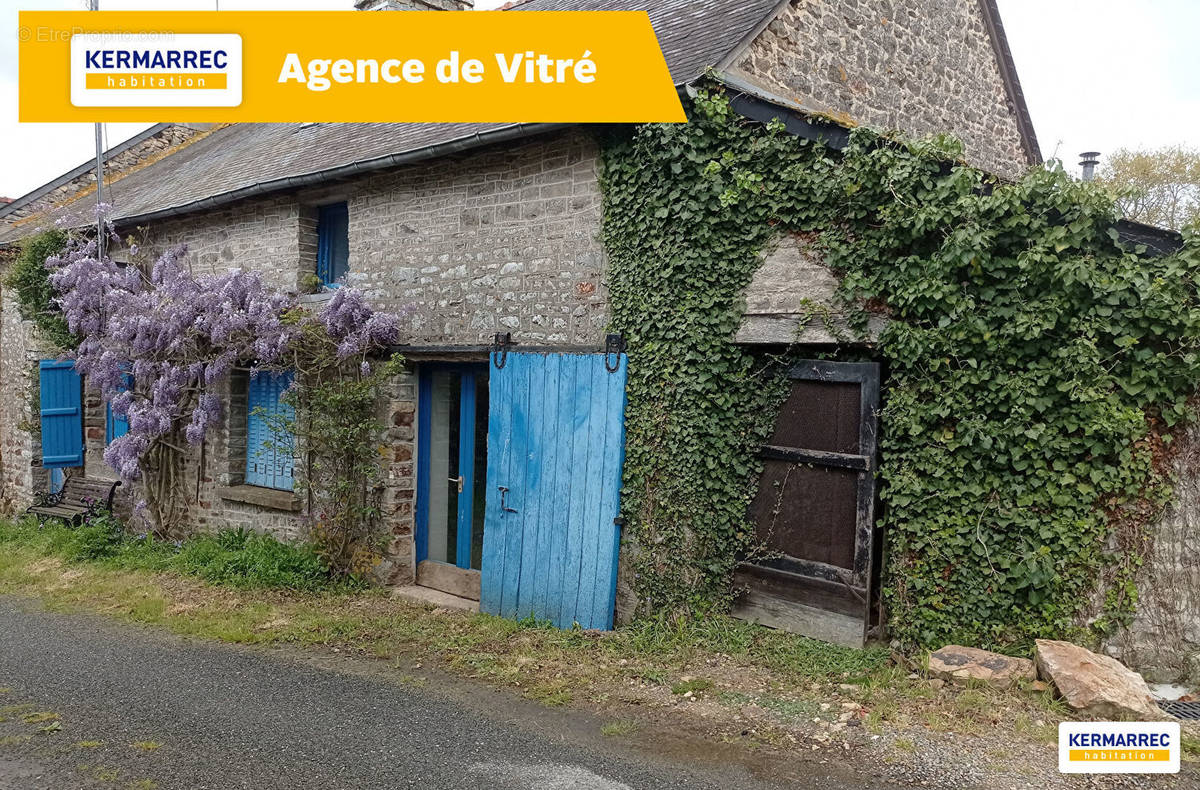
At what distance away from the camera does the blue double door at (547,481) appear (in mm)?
5727

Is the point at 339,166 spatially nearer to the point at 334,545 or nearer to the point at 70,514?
the point at 334,545

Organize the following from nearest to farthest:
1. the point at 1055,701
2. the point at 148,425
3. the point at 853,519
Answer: the point at 1055,701, the point at 853,519, the point at 148,425

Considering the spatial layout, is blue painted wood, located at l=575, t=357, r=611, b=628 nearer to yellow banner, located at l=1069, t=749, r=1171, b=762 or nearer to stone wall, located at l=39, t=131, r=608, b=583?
stone wall, located at l=39, t=131, r=608, b=583

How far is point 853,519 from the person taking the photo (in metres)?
5.22

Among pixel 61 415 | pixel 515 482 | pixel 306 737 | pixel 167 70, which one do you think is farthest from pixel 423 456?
pixel 61 415

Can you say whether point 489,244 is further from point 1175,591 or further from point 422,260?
point 1175,591

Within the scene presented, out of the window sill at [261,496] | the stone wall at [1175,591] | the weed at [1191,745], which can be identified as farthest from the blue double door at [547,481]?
the weed at [1191,745]

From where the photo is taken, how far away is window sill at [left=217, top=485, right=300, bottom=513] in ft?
25.9

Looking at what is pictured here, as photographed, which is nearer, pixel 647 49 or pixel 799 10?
pixel 647 49

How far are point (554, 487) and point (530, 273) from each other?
1.73m

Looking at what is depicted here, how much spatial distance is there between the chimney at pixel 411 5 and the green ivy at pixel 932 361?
7869mm

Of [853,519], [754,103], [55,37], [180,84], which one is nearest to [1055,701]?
[853,519]

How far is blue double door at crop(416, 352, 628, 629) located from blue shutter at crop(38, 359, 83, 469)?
6565 millimetres

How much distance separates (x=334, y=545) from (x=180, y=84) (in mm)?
4392
